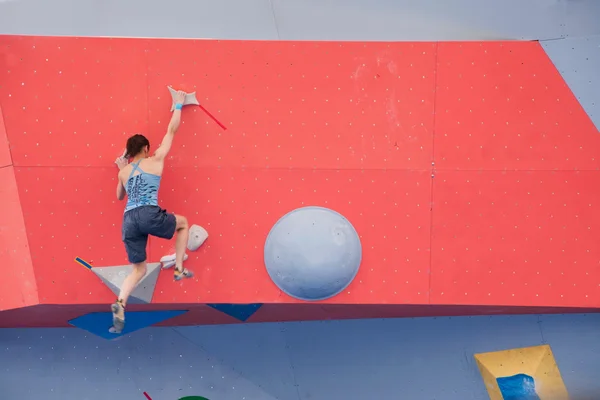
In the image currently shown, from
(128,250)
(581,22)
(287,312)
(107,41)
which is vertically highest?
(107,41)

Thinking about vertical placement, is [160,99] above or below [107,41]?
below

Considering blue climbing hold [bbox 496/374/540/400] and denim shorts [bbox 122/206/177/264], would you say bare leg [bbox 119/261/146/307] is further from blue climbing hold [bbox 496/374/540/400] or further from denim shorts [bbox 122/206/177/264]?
blue climbing hold [bbox 496/374/540/400]

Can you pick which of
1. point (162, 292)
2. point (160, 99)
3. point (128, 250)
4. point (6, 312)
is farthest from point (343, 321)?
point (6, 312)

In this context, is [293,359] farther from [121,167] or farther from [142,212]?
[121,167]

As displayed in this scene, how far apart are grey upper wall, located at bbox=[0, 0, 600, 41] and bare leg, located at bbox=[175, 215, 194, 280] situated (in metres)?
1.27

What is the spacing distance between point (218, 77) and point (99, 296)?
1668 millimetres

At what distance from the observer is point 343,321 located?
505 cm

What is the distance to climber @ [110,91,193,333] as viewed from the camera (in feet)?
13.7

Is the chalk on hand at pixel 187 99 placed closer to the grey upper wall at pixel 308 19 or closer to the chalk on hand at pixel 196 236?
the grey upper wall at pixel 308 19

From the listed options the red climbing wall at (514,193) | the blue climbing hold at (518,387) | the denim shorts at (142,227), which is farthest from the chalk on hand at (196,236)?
the blue climbing hold at (518,387)

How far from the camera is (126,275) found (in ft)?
14.9

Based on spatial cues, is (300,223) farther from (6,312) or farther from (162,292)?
(6,312)

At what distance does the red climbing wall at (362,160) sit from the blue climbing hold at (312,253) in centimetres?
11

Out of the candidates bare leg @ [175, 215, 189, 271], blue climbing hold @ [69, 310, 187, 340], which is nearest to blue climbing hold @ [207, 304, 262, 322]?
blue climbing hold @ [69, 310, 187, 340]
